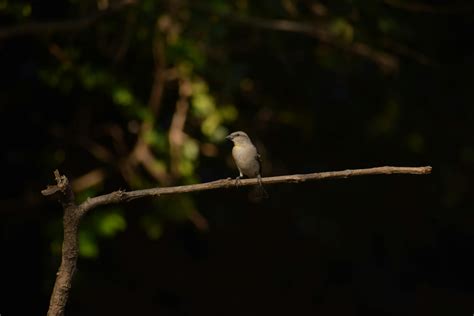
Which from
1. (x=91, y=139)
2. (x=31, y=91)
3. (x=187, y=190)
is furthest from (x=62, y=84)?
(x=187, y=190)

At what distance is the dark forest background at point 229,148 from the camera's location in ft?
22.5

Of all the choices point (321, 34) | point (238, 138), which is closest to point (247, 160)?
point (238, 138)

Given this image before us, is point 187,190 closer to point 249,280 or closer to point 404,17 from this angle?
point 404,17

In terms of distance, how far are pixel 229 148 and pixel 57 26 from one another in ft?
9.15

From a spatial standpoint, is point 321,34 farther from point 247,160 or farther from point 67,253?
point 67,253

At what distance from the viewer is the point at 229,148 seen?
8.39 metres

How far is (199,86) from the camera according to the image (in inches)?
288

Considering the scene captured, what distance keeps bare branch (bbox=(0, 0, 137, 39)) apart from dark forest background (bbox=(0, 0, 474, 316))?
0.02 m

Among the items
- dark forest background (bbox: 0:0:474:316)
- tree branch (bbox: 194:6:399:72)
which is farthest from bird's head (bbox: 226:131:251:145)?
tree branch (bbox: 194:6:399:72)

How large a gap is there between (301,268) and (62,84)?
4.89m

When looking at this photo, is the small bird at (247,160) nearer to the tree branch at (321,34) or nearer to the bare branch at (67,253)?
the tree branch at (321,34)

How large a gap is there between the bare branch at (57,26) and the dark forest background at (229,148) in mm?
15

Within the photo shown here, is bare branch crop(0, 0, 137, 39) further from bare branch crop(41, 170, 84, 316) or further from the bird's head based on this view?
bare branch crop(41, 170, 84, 316)

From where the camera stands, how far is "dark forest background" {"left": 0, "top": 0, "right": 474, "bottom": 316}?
6855mm
